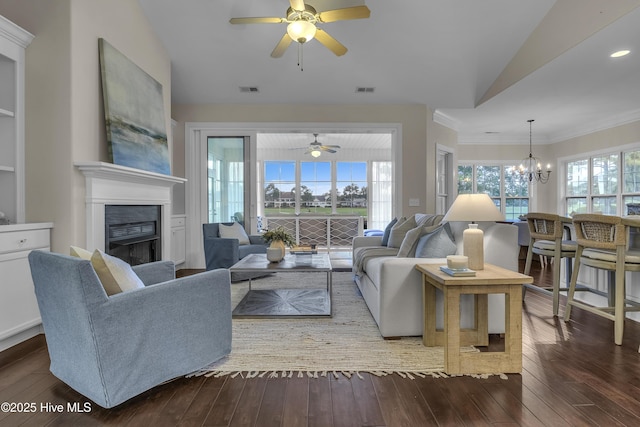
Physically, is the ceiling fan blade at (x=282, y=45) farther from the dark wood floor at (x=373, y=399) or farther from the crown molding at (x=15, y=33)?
the dark wood floor at (x=373, y=399)

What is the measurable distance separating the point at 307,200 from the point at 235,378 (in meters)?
6.45

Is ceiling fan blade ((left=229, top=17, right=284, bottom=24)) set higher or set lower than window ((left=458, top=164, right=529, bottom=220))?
higher

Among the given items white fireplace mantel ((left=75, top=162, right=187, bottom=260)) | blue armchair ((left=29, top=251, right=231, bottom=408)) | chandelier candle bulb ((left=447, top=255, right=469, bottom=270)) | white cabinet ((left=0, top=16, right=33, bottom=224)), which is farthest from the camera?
white fireplace mantel ((left=75, top=162, right=187, bottom=260))

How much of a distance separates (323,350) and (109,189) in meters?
2.38

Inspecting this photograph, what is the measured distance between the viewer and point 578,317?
3.10 meters

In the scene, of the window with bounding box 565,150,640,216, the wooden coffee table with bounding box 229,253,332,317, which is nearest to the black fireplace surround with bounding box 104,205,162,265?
the wooden coffee table with bounding box 229,253,332,317

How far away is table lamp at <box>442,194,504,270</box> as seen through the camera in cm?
234

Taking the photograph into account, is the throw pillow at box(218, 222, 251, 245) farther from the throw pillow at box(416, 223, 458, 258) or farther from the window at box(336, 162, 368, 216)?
the window at box(336, 162, 368, 216)

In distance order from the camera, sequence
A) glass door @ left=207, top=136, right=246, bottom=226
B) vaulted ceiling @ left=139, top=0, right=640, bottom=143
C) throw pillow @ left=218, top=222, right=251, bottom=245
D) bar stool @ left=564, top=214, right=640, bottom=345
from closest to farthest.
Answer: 1. bar stool @ left=564, top=214, right=640, bottom=345
2. vaulted ceiling @ left=139, top=0, right=640, bottom=143
3. throw pillow @ left=218, top=222, right=251, bottom=245
4. glass door @ left=207, top=136, right=246, bottom=226

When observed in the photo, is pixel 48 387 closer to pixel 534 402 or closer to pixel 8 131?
pixel 8 131

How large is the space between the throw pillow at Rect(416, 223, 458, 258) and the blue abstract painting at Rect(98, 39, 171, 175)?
2.91 meters

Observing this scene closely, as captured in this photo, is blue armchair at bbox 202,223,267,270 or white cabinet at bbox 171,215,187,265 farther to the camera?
white cabinet at bbox 171,215,187,265

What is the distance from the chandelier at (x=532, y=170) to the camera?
660 cm

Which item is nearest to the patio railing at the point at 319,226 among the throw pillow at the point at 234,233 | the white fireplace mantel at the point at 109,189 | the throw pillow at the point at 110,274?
the throw pillow at the point at 234,233
